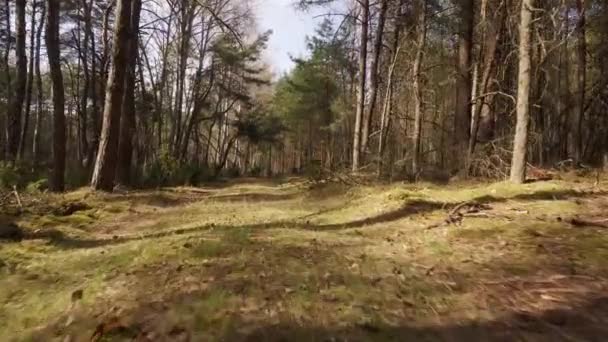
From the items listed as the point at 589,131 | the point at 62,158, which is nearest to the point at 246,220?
the point at 62,158

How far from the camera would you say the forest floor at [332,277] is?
339 cm

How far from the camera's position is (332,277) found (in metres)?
4.22

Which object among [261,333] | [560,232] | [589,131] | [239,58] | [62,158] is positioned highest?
[239,58]

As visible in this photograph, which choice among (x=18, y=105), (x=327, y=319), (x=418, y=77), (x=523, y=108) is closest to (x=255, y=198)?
(x=418, y=77)

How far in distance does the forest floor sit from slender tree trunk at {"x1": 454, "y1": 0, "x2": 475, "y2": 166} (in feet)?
19.9

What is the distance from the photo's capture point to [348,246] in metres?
5.32

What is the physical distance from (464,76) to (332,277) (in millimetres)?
10333

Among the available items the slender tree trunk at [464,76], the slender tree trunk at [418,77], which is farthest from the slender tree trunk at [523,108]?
the slender tree trunk at [418,77]

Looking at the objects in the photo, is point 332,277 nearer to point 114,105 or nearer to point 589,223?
point 589,223

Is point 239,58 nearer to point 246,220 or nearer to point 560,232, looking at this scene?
point 246,220

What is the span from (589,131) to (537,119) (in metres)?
7.45

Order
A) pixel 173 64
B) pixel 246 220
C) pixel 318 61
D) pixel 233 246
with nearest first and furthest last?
pixel 233 246 → pixel 246 220 → pixel 173 64 → pixel 318 61

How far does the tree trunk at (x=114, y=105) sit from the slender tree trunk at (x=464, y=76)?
26.8ft

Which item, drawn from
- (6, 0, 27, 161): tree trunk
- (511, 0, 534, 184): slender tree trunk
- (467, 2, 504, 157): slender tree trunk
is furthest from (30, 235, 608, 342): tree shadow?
(6, 0, 27, 161): tree trunk
